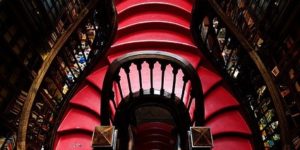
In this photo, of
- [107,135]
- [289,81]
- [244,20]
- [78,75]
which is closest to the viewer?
[107,135]

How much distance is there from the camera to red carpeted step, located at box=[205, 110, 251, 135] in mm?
3105

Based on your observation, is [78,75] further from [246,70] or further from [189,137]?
[246,70]

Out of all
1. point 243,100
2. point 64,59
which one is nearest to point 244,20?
point 243,100

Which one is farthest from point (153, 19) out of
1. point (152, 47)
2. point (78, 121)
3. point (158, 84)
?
point (78, 121)

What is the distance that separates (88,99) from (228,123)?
1.58 metres

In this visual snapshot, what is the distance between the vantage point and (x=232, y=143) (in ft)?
10.1

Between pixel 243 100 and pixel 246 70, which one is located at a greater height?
pixel 246 70

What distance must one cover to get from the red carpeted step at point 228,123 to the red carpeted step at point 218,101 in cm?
8

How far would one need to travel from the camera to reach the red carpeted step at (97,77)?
3.46 m

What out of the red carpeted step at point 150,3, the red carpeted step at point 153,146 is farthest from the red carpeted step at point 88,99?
the red carpeted step at point 153,146

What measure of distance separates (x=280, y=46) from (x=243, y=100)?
66 centimetres

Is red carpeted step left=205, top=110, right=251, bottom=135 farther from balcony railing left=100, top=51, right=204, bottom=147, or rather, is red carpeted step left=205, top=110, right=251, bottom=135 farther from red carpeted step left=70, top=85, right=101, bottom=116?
red carpeted step left=70, top=85, right=101, bottom=116

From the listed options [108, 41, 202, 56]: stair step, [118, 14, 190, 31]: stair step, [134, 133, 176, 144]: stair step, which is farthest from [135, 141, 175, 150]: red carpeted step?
[118, 14, 190, 31]: stair step

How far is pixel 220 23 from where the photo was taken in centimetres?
309
